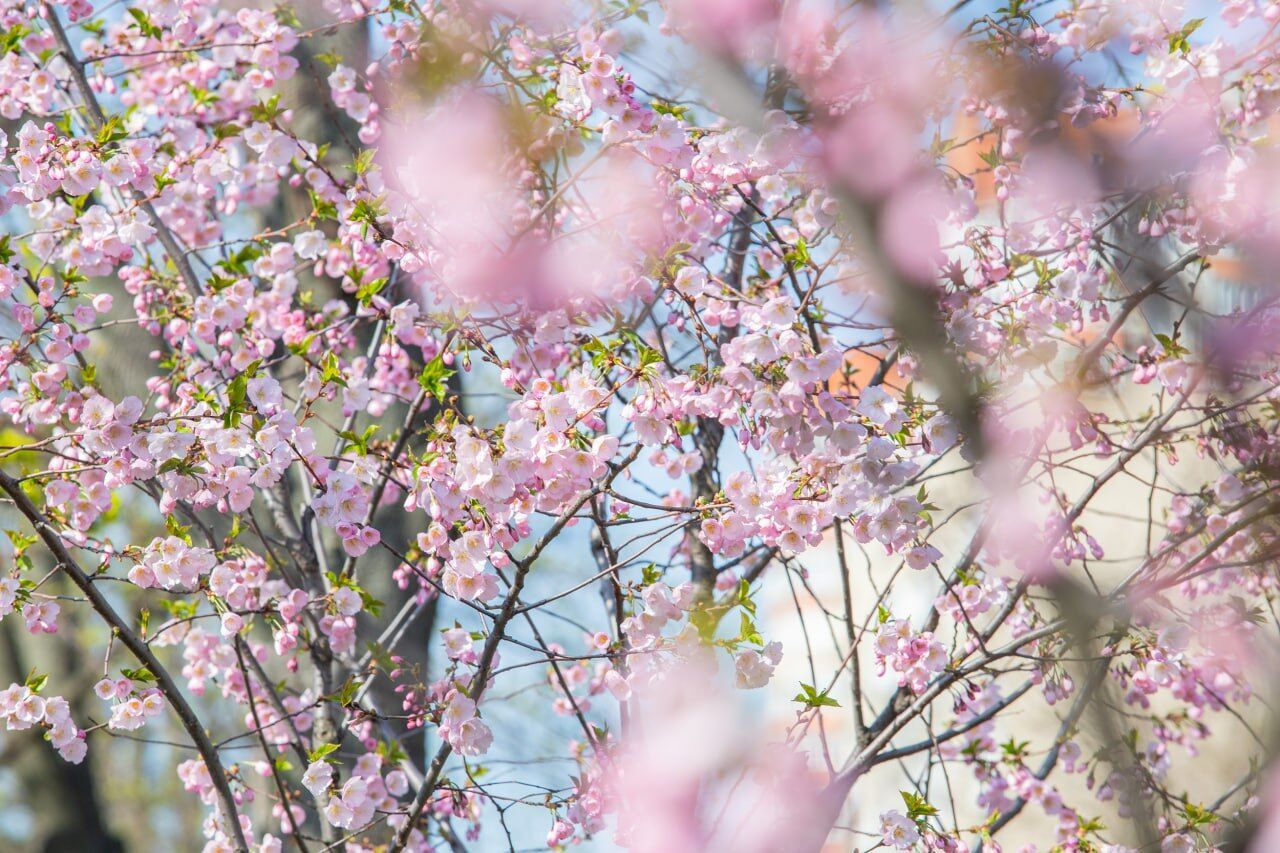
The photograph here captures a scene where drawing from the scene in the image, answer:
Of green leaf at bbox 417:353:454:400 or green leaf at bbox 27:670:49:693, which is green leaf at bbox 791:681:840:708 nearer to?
green leaf at bbox 417:353:454:400

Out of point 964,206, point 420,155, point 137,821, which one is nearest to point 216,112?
point 420,155

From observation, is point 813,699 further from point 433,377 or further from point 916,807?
point 433,377

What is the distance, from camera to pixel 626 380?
222cm

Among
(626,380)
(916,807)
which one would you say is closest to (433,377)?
(626,380)

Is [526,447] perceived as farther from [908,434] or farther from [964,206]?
[964,206]

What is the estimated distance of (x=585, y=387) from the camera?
2258 mm

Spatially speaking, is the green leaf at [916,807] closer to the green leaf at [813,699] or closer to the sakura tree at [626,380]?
the sakura tree at [626,380]

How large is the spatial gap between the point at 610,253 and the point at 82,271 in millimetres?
1643

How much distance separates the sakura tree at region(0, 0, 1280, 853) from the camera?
2.19m

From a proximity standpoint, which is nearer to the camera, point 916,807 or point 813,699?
point 813,699

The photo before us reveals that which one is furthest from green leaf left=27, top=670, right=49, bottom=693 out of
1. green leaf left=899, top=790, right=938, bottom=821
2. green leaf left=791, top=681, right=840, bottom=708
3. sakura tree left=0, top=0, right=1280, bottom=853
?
green leaf left=899, top=790, right=938, bottom=821

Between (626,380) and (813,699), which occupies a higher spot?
(626,380)

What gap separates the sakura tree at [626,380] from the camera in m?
2.19

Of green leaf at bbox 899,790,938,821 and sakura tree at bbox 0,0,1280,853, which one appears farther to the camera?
green leaf at bbox 899,790,938,821
